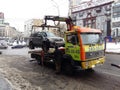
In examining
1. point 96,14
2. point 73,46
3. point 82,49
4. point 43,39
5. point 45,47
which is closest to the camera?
point 82,49

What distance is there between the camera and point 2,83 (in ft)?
31.4

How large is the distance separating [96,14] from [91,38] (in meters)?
44.9

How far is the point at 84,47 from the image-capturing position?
10.6 m

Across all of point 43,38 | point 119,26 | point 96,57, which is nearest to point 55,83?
point 96,57

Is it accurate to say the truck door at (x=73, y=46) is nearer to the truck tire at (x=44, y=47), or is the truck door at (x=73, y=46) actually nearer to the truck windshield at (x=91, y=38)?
the truck windshield at (x=91, y=38)

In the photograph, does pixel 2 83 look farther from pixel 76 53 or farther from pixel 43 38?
pixel 43 38

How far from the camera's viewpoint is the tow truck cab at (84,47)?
1062 cm

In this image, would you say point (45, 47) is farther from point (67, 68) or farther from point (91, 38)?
point (91, 38)

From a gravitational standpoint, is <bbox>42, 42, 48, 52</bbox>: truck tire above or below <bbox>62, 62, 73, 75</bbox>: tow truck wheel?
above

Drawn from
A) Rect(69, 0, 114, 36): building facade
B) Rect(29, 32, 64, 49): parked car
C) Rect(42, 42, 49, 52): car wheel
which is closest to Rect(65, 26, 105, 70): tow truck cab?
Rect(29, 32, 64, 49): parked car

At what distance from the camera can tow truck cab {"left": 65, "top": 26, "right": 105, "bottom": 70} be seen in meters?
10.6

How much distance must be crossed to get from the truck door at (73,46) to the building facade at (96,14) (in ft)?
119

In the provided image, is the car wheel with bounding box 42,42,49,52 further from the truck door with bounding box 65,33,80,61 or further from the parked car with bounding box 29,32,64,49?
the truck door with bounding box 65,33,80,61

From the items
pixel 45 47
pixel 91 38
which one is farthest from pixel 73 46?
pixel 45 47
